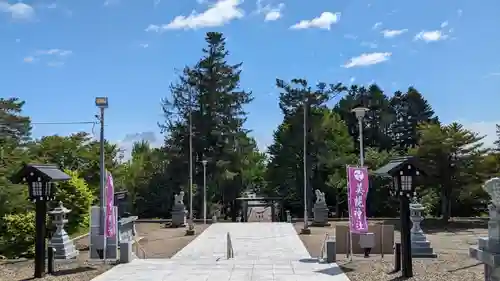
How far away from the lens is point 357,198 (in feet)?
44.2

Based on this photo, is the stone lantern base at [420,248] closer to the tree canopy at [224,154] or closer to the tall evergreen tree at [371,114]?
the tree canopy at [224,154]

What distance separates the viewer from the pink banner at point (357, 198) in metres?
13.4

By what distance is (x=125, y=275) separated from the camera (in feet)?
36.0

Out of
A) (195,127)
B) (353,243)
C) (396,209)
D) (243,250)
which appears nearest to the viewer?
(353,243)

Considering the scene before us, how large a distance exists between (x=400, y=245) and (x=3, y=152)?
18.9m

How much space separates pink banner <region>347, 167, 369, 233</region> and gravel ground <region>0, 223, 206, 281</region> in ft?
19.5

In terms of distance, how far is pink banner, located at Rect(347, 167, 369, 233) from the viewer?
13.4 m

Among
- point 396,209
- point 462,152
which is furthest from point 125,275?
point 396,209

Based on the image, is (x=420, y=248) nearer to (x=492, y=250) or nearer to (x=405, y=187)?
(x=405, y=187)

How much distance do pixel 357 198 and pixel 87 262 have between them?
729 cm

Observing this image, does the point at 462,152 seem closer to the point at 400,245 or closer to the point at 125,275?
the point at 400,245

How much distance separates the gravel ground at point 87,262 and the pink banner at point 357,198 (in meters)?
5.94

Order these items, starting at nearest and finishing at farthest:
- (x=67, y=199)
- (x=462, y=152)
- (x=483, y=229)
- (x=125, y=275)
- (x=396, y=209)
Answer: (x=125, y=275)
(x=67, y=199)
(x=483, y=229)
(x=462, y=152)
(x=396, y=209)

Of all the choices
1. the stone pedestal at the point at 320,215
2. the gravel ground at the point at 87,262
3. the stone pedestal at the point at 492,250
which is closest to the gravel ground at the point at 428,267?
the stone pedestal at the point at 492,250
